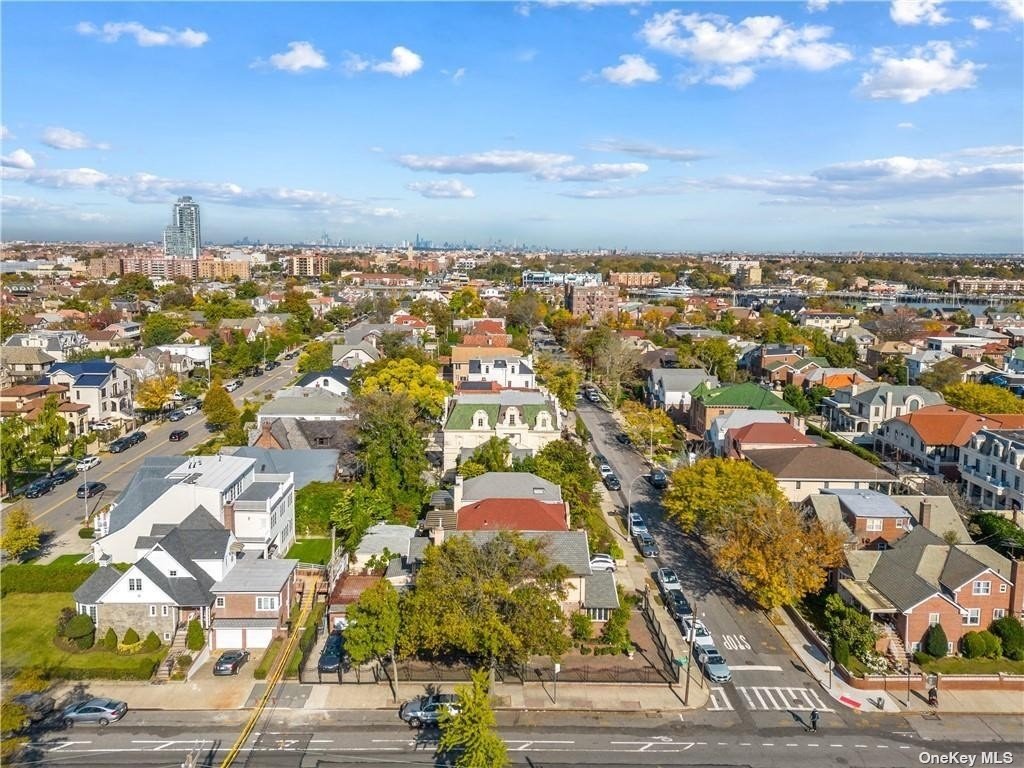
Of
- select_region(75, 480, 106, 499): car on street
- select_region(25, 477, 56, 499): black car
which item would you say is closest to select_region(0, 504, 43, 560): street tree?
select_region(75, 480, 106, 499): car on street

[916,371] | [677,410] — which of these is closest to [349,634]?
[677,410]

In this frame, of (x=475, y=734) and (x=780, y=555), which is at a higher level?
(x=780, y=555)

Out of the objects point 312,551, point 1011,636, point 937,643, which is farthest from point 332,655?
point 1011,636

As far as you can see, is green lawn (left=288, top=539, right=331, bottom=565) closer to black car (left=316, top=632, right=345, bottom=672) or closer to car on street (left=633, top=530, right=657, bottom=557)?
black car (left=316, top=632, right=345, bottom=672)

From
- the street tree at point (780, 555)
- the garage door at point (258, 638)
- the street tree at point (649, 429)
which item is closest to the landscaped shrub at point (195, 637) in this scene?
the garage door at point (258, 638)

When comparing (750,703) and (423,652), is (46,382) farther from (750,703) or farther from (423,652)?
(750,703)

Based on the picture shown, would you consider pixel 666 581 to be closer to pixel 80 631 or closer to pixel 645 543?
pixel 645 543

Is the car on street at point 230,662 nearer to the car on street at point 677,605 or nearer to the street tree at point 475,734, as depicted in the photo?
the street tree at point 475,734
